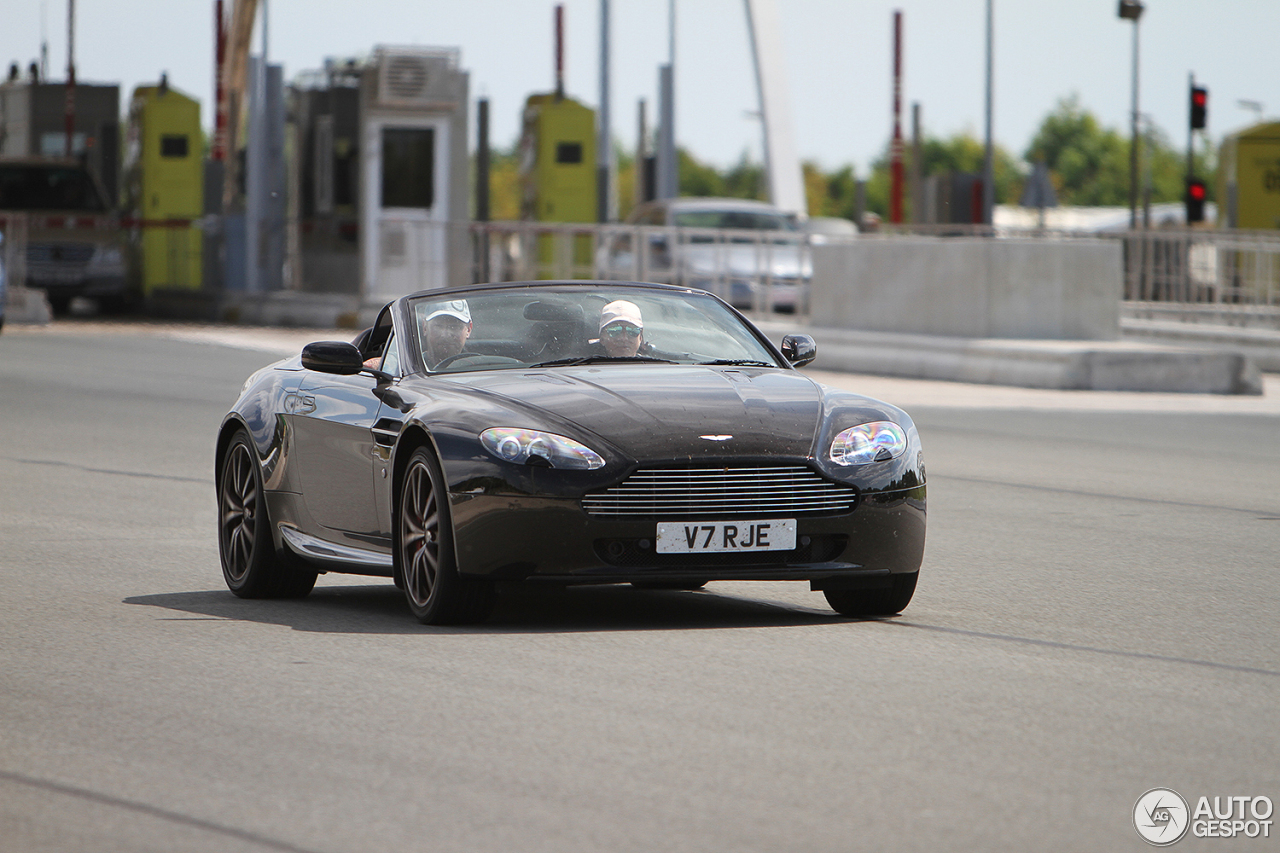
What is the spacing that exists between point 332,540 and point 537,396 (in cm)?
135

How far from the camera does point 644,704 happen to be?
19.7 feet

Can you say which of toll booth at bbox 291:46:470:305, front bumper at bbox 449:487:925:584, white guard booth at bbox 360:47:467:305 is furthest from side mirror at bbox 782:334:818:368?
white guard booth at bbox 360:47:467:305

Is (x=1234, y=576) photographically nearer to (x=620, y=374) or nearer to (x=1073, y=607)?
(x=1073, y=607)

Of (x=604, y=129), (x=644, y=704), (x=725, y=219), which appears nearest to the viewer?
(x=644, y=704)

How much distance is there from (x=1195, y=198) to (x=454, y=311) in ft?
111

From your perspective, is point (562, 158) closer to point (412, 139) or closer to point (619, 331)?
point (412, 139)

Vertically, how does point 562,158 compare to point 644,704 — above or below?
above

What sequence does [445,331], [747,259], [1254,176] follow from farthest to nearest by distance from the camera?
[1254,176] < [747,259] < [445,331]

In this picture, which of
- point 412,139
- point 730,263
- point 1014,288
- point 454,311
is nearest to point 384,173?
point 412,139

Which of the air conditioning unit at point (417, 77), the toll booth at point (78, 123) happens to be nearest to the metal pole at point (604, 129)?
the air conditioning unit at point (417, 77)

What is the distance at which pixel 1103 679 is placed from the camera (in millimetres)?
6516

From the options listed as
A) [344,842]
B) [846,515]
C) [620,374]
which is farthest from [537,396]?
[344,842]

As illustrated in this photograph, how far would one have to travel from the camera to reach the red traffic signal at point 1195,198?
1565 inches

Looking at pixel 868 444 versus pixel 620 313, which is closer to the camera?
pixel 868 444
